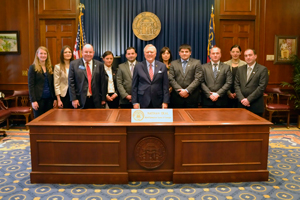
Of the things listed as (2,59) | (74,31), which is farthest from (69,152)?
(2,59)

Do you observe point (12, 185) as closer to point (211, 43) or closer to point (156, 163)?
point (156, 163)

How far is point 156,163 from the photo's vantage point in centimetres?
278

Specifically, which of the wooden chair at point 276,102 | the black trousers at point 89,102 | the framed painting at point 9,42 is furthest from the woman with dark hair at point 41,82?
the wooden chair at point 276,102

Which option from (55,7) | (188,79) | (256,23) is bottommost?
(188,79)

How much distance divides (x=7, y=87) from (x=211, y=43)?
187 inches

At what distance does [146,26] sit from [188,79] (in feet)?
8.02

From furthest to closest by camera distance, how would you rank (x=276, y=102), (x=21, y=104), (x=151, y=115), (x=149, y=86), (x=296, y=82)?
(x=276, y=102) < (x=21, y=104) < (x=296, y=82) < (x=149, y=86) < (x=151, y=115)

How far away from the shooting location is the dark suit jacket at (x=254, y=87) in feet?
12.2

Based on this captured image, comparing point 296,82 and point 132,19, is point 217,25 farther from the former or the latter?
point 296,82

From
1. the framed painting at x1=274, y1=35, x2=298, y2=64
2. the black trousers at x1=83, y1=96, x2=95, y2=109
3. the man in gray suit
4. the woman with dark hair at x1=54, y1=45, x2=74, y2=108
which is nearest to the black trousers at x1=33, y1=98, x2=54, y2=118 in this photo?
the woman with dark hair at x1=54, y1=45, x2=74, y2=108

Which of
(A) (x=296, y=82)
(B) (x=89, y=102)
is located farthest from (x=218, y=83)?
(A) (x=296, y=82)

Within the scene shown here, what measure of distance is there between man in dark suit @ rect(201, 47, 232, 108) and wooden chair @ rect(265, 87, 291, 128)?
207 centimetres

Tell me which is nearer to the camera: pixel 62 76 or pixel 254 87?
pixel 254 87

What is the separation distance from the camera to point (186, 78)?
3.91m
